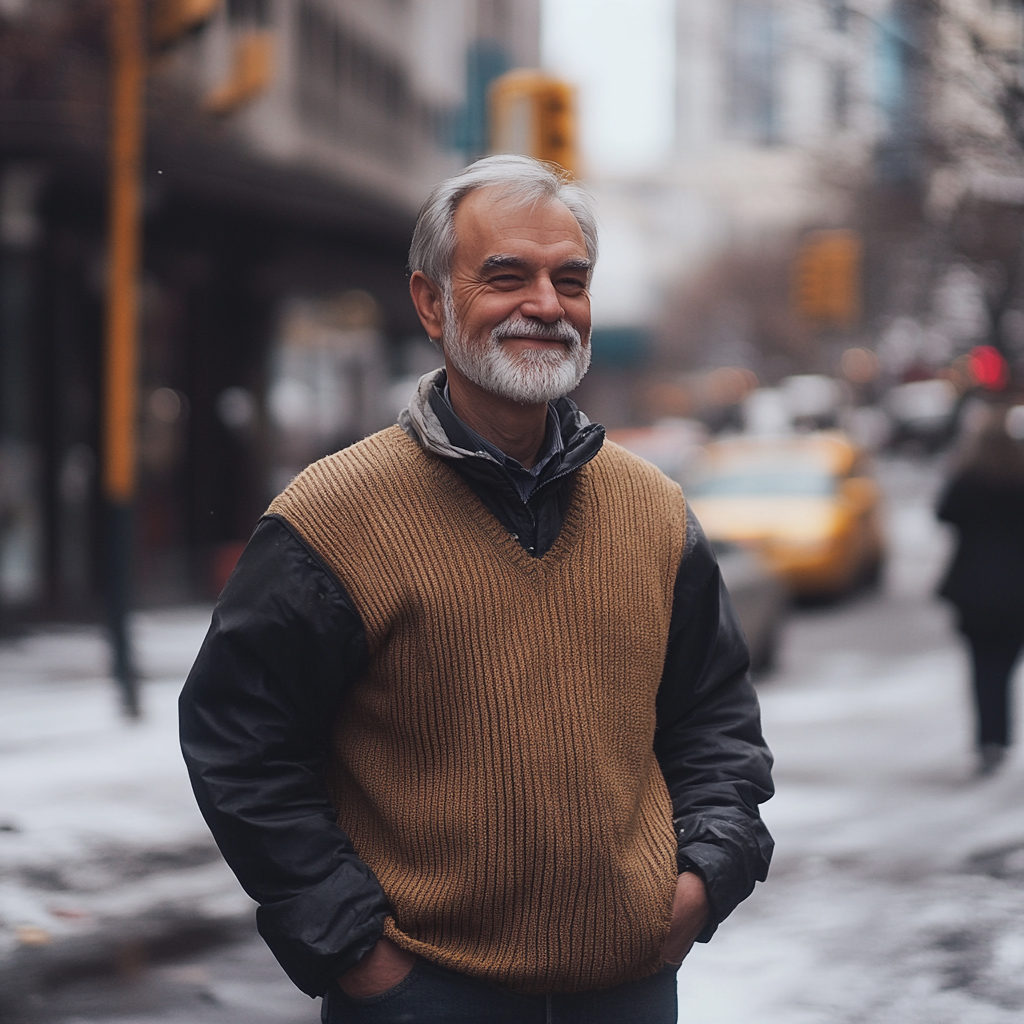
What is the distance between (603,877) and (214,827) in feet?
1.79

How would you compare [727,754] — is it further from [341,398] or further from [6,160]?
[341,398]

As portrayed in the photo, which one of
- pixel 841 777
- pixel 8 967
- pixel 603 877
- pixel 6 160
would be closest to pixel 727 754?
pixel 603 877

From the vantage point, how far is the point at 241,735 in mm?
2182

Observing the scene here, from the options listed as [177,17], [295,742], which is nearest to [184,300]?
[177,17]

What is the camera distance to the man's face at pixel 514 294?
2232 mm

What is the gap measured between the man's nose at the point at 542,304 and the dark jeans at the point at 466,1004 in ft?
2.99

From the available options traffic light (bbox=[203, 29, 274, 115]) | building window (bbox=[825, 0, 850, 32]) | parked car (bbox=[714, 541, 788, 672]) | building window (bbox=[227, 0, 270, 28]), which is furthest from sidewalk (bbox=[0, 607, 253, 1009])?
building window (bbox=[227, 0, 270, 28])

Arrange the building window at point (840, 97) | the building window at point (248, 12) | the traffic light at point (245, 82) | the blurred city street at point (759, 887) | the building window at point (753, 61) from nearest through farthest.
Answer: the blurred city street at point (759, 887)
the traffic light at point (245, 82)
the building window at point (840, 97)
the building window at point (753, 61)
the building window at point (248, 12)

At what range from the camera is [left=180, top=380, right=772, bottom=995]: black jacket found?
2.14 metres

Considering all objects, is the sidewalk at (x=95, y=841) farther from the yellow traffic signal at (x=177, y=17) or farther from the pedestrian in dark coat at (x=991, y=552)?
the pedestrian in dark coat at (x=991, y=552)

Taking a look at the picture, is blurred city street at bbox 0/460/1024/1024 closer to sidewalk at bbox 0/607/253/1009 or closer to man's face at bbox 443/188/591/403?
sidewalk at bbox 0/607/253/1009

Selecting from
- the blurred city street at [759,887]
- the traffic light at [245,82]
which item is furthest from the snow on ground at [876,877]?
the traffic light at [245,82]

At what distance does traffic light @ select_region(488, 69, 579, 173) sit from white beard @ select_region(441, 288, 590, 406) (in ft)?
21.6

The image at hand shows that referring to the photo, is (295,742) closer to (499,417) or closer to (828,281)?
(499,417)
